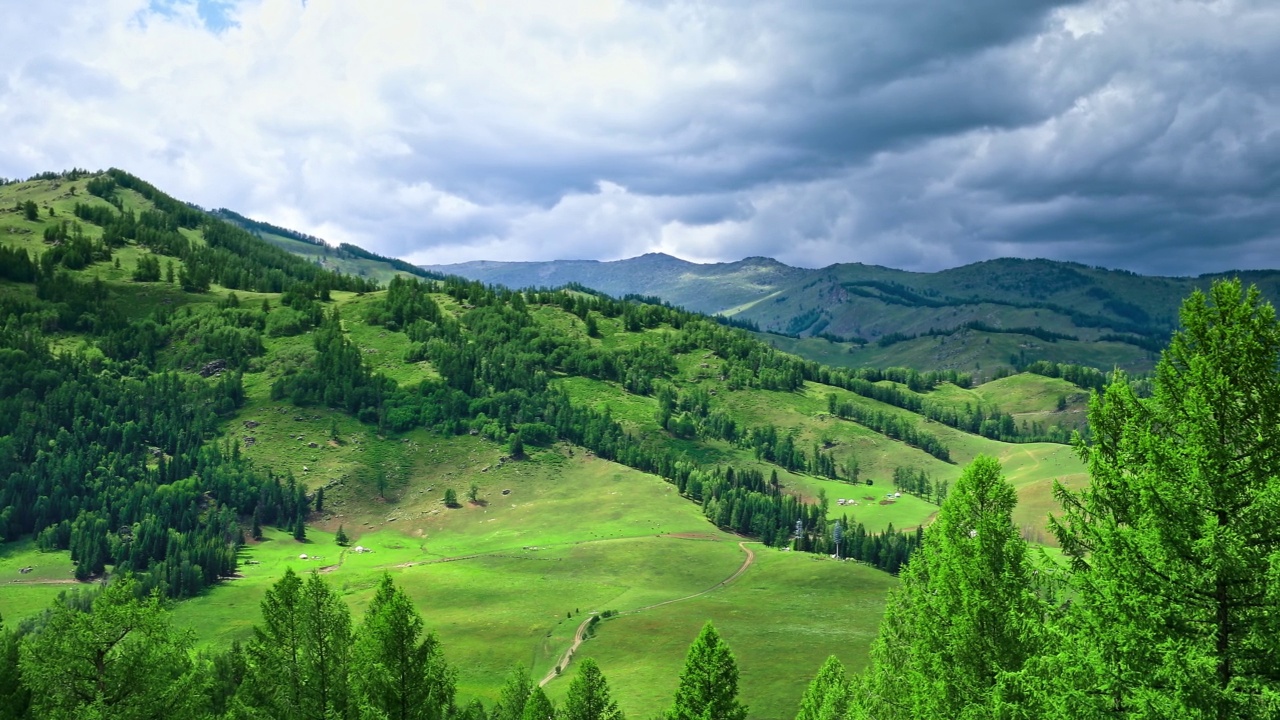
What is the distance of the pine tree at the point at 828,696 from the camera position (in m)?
49.5

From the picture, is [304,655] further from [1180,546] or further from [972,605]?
[1180,546]

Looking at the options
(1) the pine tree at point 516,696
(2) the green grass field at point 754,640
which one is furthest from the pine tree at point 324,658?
(2) the green grass field at point 754,640

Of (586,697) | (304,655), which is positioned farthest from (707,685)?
(304,655)

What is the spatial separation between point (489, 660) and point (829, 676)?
10675 centimetres

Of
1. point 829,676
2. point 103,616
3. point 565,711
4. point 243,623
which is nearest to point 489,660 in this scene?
point 243,623

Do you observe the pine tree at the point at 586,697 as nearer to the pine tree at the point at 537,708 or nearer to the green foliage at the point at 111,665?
the pine tree at the point at 537,708

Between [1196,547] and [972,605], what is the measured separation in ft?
30.7

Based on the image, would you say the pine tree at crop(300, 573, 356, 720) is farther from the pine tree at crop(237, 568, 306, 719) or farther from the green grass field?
the green grass field

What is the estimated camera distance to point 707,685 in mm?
56375

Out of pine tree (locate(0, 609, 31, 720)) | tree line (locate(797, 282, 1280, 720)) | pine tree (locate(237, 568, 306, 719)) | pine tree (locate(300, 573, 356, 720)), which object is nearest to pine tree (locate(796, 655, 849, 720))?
pine tree (locate(300, 573, 356, 720))

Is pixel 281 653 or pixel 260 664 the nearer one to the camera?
pixel 281 653

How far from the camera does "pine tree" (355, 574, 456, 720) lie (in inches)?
1658

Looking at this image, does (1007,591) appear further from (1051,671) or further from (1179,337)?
(1179,337)

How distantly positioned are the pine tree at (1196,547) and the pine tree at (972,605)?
435cm
